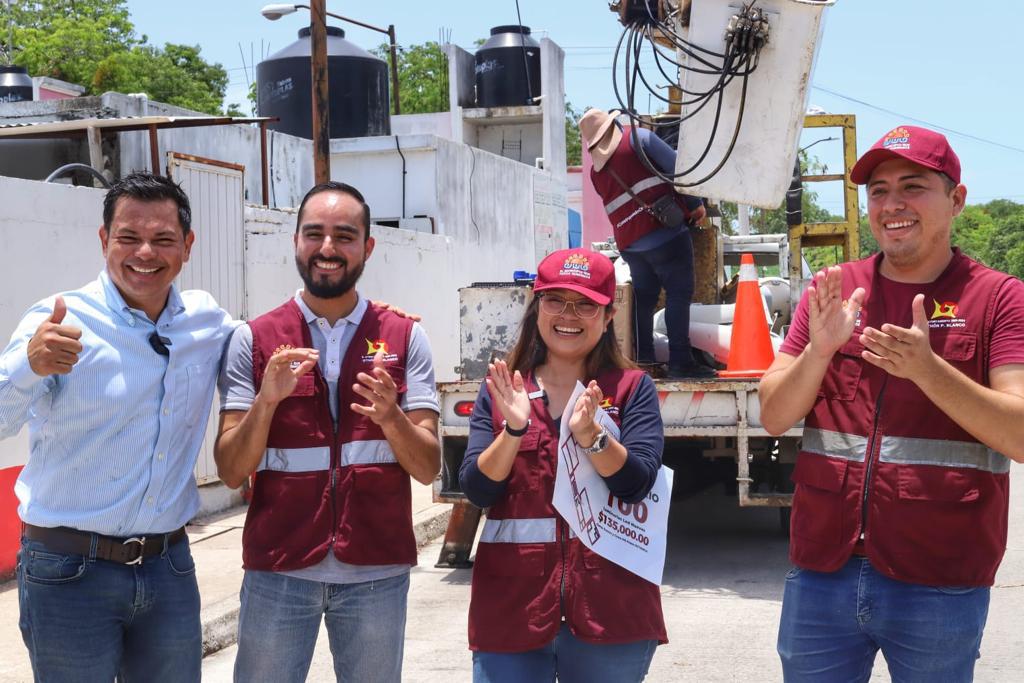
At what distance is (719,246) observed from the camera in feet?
28.9

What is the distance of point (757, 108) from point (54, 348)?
4.87m

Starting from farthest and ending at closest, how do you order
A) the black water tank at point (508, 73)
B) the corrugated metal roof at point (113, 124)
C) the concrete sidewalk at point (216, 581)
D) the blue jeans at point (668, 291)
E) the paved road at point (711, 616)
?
the black water tank at point (508, 73) < the corrugated metal roof at point (113, 124) < the blue jeans at point (668, 291) < the concrete sidewalk at point (216, 581) < the paved road at point (711, 616)

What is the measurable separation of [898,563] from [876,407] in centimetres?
41

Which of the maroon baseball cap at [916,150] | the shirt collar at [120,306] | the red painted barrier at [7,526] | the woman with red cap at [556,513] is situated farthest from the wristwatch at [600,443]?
the red painted barrier at [7,526]

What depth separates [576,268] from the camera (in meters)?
3.10

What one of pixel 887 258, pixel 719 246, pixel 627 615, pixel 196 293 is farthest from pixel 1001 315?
pixel 719 246

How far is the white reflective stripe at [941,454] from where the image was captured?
112 inches

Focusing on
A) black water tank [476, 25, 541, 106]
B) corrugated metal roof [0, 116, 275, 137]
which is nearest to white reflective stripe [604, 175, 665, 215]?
corrugated metal roof [0, 116, 275, 137]

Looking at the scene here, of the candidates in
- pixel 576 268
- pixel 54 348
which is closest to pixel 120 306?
pixel 54 348

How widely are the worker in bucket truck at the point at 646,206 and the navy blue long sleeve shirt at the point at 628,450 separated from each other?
3.94 meters

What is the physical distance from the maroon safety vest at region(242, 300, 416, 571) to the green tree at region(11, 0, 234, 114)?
120 ft

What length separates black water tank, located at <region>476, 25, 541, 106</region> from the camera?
24562 millimetres

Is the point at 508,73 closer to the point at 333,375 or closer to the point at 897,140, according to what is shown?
the point at 333,375

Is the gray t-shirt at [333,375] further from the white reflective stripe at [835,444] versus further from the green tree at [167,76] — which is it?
the green tree at [167,76]
